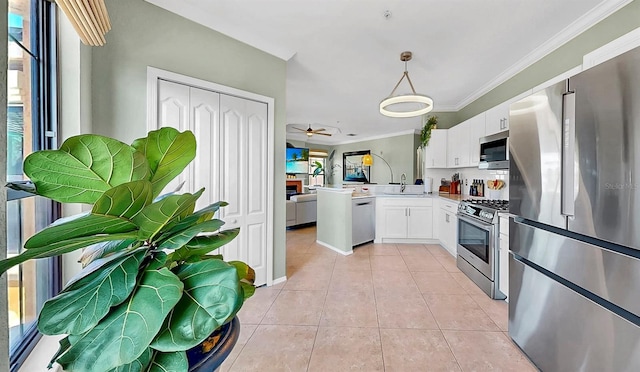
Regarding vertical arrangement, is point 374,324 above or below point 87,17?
below

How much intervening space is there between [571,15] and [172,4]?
131 inches

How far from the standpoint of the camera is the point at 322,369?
5.16 feet

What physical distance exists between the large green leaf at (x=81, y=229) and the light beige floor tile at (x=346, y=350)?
1.56 metres

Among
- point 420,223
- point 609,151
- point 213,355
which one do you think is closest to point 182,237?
point 213,355

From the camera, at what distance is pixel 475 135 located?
355 cm

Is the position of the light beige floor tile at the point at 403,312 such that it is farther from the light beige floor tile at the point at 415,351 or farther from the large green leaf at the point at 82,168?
the large green leaf at the point at 82,168

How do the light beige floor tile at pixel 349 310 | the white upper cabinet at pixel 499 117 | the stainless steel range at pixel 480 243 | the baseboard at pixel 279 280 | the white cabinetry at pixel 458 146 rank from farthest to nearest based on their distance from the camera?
the white cabinetry at pixel 458 146 < the white upper cabinet at pixel 499 117 < the baseboard at pixel 279 280 < the stainless steel range at pixel 480 243 < the light beige floor tile at pixel 349 310

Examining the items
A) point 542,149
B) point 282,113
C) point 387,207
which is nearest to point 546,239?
point 542,149

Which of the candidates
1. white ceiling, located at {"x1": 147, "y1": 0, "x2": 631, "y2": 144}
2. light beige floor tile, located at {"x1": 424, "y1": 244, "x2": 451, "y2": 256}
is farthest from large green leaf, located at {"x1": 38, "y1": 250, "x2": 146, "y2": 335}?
light beige floor tile, located at {"x1": 424, "y1": 244, "x2": 451, "y2": 256}

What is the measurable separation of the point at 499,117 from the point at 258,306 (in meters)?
3.48

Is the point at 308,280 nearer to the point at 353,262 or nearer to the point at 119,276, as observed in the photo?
the point at 353,262

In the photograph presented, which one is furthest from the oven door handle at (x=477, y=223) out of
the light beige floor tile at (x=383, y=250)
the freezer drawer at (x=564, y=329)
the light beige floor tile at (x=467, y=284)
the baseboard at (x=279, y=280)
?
the baseboard at (x=279, y=280)

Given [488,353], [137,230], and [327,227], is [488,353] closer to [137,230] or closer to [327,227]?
[137,230]

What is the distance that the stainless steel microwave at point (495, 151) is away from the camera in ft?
9.10
